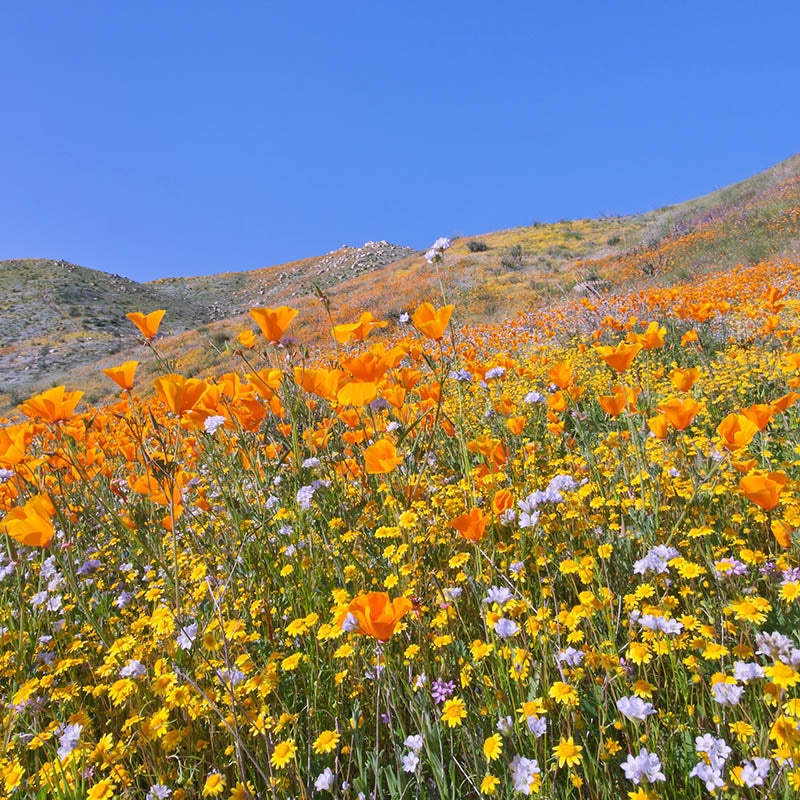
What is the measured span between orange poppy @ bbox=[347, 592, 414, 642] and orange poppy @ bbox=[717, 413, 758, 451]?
1073 mm

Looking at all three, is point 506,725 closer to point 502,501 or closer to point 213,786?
point 502,501

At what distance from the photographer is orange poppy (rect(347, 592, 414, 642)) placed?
3.53 feet

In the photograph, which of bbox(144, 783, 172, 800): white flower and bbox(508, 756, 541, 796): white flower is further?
bbox(144, 783, 172, 800): white flower

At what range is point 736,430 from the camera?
1621 mm

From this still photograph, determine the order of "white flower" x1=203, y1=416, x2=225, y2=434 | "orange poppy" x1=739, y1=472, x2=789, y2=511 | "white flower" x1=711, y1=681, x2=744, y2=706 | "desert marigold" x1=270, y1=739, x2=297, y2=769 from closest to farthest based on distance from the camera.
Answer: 1. "white flower" x1=711, y1=681, x2=744, y2=706
2. "desert marigold" x1=270, y1=739, x2=297, y2=769
3. "orange poppy" x1=739, y1=472, x2=789, y2=511
4. "white flower" x1=203, y1=416, x2=225, y2=434

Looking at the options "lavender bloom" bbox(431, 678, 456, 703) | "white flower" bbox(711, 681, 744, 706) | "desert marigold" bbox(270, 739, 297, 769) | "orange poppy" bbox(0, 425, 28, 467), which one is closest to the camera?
"white flower" bbox(711, 681, 744, 706)

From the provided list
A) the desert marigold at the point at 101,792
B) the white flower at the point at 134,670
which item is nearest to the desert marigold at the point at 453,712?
the desert marigold at the point at 101,792

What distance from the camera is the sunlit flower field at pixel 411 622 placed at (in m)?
1.25

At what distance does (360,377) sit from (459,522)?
55cm

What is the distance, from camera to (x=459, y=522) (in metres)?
1.41

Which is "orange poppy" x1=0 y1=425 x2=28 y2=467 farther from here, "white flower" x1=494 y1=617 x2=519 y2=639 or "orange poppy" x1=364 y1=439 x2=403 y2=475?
"white flower" x1=494 y1=617 x2=519 y2=639

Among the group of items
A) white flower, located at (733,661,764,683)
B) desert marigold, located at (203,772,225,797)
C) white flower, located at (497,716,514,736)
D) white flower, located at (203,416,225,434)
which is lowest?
desert marigold, located at (203,772,225,797)

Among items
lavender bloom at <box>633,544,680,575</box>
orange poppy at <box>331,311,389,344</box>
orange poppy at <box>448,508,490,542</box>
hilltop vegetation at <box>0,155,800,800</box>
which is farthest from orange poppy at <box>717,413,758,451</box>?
orange poppy at <box>331,311,389,344</box>

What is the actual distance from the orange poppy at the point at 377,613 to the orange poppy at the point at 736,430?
3.52ft
